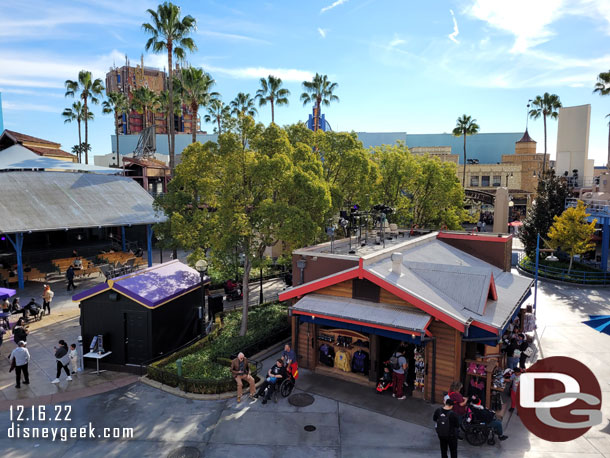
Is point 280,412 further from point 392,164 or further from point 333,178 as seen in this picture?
point 392,164

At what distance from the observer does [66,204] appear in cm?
3166

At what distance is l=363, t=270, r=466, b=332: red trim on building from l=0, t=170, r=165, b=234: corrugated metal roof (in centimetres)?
1841

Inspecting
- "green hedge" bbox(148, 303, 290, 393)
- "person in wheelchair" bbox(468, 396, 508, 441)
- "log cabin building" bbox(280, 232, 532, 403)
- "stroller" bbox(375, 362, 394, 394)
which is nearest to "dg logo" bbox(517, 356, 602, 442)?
"person in wheelchair" bbox(468, 396, 508, 441)

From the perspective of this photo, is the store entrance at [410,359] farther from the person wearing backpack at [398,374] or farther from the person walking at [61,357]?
the person walking at [61,357]

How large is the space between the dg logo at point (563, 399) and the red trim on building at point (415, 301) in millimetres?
2604

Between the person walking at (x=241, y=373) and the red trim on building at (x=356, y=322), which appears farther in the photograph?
the person walking at (x=241, y=373)

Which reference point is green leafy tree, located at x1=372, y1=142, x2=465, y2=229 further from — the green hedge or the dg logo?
the dg logo

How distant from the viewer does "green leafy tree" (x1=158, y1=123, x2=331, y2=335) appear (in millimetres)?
17531

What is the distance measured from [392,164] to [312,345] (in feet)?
59.2

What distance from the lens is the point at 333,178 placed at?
26578 mm

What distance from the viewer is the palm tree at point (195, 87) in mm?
42219

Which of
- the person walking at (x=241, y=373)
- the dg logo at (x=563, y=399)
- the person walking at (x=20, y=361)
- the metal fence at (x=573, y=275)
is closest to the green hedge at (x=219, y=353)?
the person walking at (x=241, y=373)

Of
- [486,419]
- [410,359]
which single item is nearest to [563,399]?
[486,419]

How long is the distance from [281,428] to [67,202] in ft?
87.0
